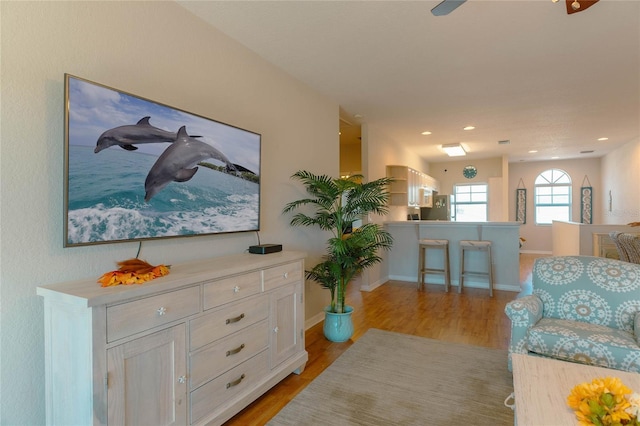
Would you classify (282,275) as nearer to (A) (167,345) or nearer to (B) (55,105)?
(A) (167,345)

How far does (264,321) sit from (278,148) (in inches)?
64.0

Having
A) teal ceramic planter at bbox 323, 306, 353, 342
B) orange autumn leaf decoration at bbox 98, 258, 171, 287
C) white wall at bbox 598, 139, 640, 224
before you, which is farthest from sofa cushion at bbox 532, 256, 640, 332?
white wall at bbox 598, 139, 640, 224

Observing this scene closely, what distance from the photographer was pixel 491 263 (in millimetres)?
4914

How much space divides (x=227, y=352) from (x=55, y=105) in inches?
61.1

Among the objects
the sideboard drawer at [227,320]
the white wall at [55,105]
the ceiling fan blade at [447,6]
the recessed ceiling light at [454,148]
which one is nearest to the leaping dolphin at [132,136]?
the white wall at [55,105]

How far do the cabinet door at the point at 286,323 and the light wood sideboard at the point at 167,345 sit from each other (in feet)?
0.05

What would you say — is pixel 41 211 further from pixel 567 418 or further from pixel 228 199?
pixel 567 418

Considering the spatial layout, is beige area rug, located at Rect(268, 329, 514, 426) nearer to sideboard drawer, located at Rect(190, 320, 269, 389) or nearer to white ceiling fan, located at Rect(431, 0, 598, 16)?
sideboard drawer, located at Rect(190, 320, 269, 389)

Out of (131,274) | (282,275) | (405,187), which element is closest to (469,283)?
(405,187)

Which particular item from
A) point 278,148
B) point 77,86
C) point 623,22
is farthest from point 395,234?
point 77,86

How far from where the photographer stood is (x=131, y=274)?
151 centimetres

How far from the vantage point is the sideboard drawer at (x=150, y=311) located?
134 centimetres

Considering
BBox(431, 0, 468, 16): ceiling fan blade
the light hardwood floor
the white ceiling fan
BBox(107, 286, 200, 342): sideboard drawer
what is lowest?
the light hardwood floor

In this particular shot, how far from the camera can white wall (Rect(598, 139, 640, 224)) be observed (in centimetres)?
602
